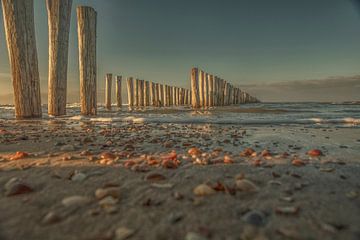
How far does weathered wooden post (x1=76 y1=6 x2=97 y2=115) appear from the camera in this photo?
31.2 feet

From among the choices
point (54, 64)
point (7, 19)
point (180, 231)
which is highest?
point (7, 19)

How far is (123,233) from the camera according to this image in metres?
1.06

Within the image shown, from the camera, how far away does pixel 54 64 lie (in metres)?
8.48

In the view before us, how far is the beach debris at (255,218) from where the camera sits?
3.75 feet

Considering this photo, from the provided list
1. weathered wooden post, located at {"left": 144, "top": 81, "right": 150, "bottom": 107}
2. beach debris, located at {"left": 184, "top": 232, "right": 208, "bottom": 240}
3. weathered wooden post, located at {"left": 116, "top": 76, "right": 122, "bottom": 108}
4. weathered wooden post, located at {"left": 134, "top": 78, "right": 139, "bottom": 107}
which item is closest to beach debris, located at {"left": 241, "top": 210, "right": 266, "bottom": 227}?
beach debris, located at {"left": 184, "top": 232, "right": 208, "bottom": 240}

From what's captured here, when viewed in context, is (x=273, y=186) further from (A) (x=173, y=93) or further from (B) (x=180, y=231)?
(A) (x=173, y=93)

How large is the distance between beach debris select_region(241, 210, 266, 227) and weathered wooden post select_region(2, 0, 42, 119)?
749cm

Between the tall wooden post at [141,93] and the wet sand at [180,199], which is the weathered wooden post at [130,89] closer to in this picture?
the tall wooden post at [141,93]

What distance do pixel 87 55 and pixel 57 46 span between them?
1353mm

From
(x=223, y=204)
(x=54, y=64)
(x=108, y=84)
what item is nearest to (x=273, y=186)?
(x=223, y=204)

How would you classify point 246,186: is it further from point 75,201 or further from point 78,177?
point 78,177

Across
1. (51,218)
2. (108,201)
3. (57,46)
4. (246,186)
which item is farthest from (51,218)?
(57,46)

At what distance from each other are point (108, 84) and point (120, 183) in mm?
22991

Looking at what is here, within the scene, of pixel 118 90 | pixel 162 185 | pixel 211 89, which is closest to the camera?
pixel 162 185
